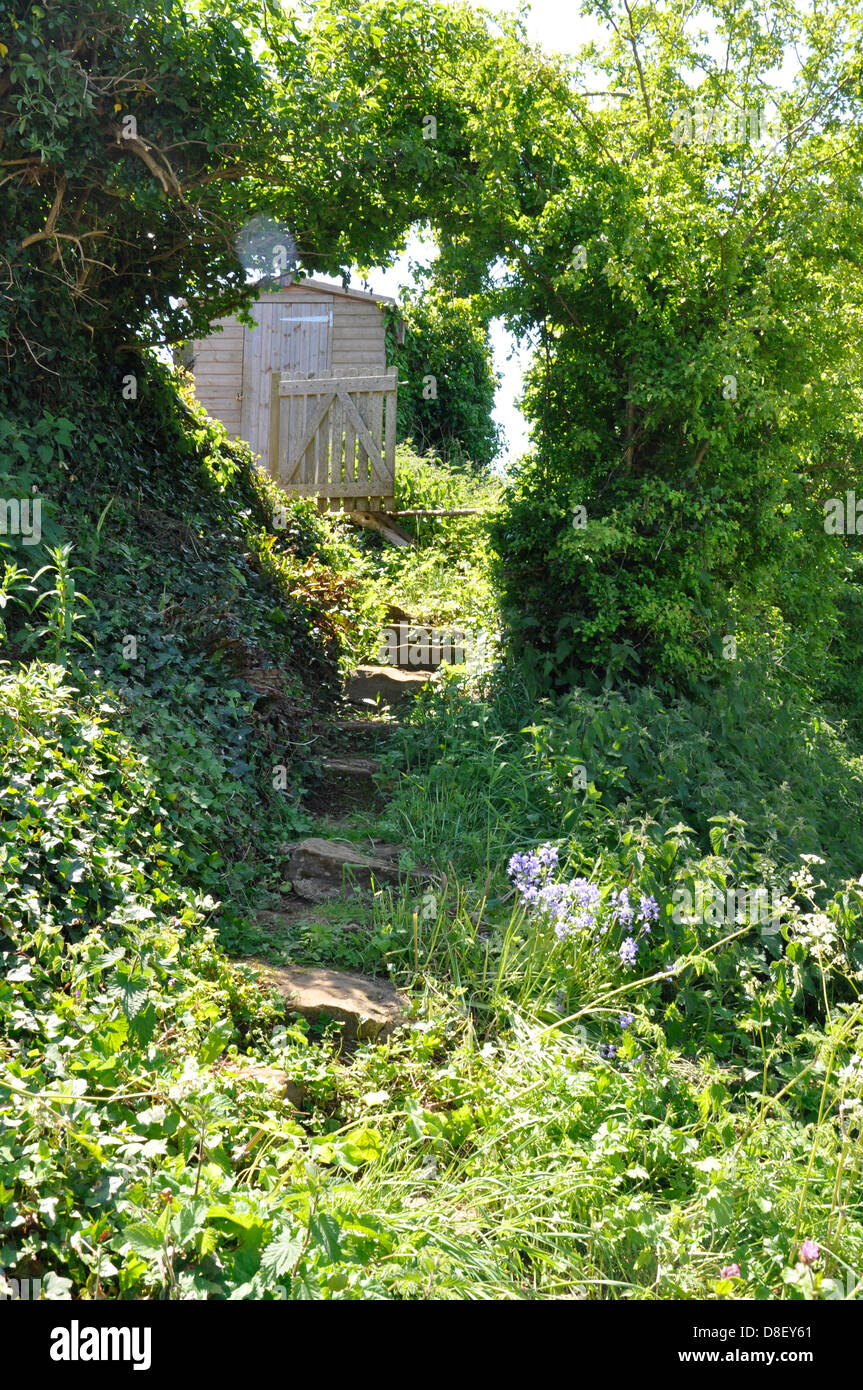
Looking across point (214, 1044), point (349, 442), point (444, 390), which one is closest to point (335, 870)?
point (214, 1044)

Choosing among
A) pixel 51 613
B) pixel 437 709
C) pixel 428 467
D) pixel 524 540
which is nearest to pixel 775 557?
pixel 524 540

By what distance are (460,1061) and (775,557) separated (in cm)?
501

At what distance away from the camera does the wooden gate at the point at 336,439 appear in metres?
11.7

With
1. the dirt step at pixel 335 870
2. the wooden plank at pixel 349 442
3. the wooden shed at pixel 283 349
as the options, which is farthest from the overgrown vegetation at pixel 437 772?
the wooden shed at pixel 283 349

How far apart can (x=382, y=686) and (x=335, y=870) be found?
285 cm

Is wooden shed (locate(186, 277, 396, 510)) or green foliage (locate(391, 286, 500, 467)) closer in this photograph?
wooden shed (locate(186, 277, 396, 510))

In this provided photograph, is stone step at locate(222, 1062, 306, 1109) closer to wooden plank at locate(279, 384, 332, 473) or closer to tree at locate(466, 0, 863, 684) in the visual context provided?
tree at locate(466, 0, 863, 684)

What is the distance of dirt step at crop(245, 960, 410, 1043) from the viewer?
340 centimetres

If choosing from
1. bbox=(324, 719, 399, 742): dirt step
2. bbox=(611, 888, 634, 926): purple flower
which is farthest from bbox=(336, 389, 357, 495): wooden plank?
bbox=(611, 888, 634, 926): purple flower

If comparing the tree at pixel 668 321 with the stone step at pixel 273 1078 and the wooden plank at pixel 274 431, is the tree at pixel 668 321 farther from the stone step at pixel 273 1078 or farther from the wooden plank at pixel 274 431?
the wooden plank at pixel 274 431

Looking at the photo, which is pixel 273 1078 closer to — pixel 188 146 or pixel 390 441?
pixel 188 146

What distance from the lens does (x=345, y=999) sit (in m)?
3.47

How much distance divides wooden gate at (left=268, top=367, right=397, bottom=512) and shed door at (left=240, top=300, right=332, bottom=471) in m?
2.77
